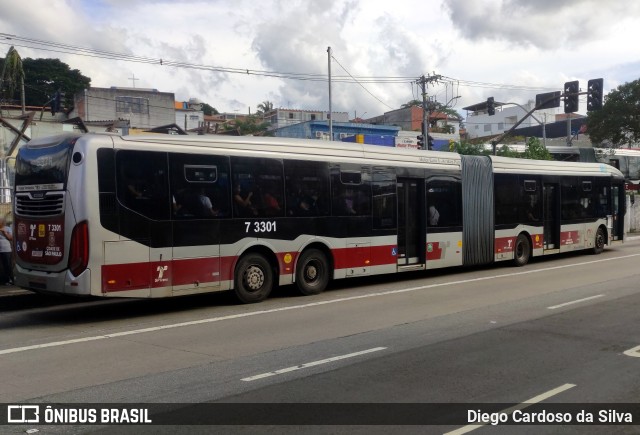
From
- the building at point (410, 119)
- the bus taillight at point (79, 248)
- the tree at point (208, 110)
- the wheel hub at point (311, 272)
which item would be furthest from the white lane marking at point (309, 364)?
the tree at point (208, 110)

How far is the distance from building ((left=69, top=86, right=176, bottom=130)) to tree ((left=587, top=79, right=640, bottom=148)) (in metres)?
37.4

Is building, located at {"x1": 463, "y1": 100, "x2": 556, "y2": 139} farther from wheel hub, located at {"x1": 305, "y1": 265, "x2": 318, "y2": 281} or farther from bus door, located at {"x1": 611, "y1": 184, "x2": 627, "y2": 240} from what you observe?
wheel hub, located at {"x1": 305, "y1": 265, "x2": 318, "y2": 281}

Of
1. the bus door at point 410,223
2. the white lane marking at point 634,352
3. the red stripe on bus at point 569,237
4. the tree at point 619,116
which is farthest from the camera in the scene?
the tree at point 619,116

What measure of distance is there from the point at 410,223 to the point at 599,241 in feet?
34.0

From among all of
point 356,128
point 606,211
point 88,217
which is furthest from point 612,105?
point 88,217

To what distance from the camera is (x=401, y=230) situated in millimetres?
14977

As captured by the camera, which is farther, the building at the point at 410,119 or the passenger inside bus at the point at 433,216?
the building at the point at 410,119

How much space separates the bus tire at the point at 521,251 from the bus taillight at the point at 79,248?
12839mm

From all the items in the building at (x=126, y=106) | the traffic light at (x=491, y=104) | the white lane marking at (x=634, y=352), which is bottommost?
the white lane marking at (x=634, y=352)

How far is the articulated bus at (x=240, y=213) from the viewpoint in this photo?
981cm

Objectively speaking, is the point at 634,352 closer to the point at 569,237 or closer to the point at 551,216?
the point at 551,216

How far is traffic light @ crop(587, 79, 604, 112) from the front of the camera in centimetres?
2528

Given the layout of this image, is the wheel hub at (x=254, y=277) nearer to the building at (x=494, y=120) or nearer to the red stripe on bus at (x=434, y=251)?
Answer: the red stripe on bus at (x=434, y=251)

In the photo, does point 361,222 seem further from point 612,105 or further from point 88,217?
point 612,105
